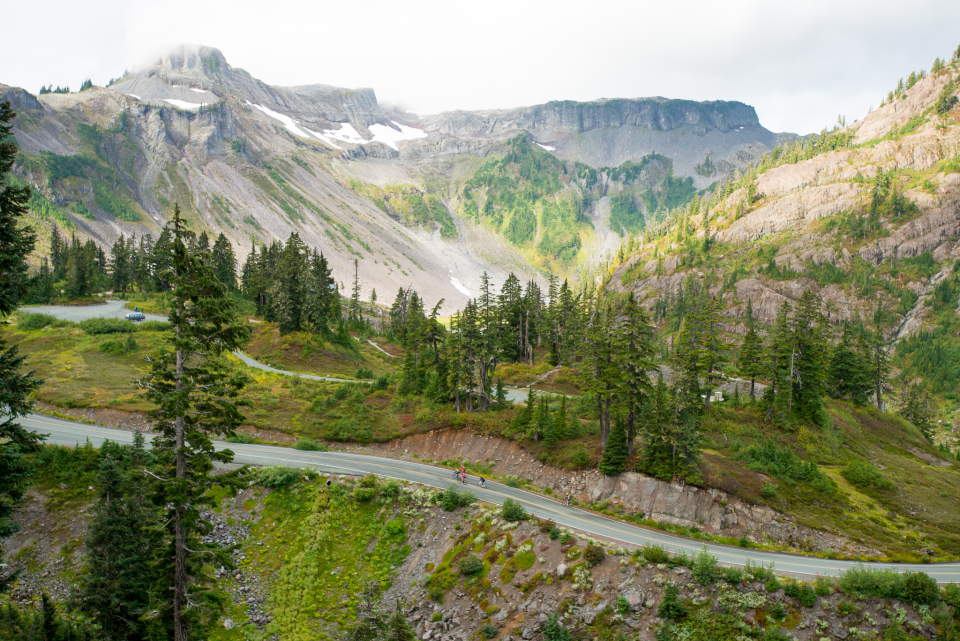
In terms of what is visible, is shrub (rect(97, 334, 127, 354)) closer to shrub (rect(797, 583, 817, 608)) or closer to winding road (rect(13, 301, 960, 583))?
winding road (rect(13, 301, 960, 583))

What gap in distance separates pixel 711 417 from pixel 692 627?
29.4m

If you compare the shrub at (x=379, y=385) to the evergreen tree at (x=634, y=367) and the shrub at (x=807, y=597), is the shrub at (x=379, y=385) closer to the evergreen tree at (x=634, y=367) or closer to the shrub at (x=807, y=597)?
the evergreen tree at (x=634, y=367)

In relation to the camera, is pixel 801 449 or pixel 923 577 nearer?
pixel 923 577

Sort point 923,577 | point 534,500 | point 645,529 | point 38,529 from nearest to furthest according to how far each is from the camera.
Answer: point 923,577 → point 38,529 → point 645,529 → point 534,500

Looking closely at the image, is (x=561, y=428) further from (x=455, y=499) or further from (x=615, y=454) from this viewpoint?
(x=455, y=499)

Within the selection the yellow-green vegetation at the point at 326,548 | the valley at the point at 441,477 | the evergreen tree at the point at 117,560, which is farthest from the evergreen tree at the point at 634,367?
the evergreen tree at the point at 117,560

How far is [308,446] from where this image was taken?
1578 inches

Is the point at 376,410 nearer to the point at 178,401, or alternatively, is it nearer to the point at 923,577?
the point at 178,401

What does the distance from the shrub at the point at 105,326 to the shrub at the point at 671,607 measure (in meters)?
68.3

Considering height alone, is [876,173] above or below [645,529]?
above

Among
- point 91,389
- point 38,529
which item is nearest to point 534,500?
point 38,529

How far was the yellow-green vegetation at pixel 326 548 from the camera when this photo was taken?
24.5 m

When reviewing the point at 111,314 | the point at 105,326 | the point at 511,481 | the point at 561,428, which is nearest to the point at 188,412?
the point at 511,481

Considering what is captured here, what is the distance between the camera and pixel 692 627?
784 inches
